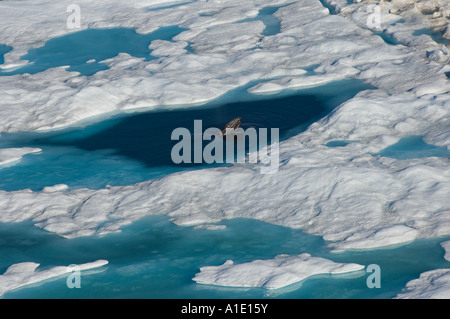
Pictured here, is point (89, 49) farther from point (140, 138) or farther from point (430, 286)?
point (430, 286)

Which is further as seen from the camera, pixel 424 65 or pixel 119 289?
pixel 424 65

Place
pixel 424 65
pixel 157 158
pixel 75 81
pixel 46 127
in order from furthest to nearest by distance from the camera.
A: pixel 75 81 → pixel 424 65 → pixel 46 127 → pixel 157 158

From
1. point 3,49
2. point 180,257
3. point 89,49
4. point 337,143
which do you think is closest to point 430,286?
point 180,257

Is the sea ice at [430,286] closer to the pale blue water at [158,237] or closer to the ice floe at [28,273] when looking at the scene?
the pale blue water at [158,237]

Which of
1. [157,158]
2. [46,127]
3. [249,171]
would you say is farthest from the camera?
[46,127]
